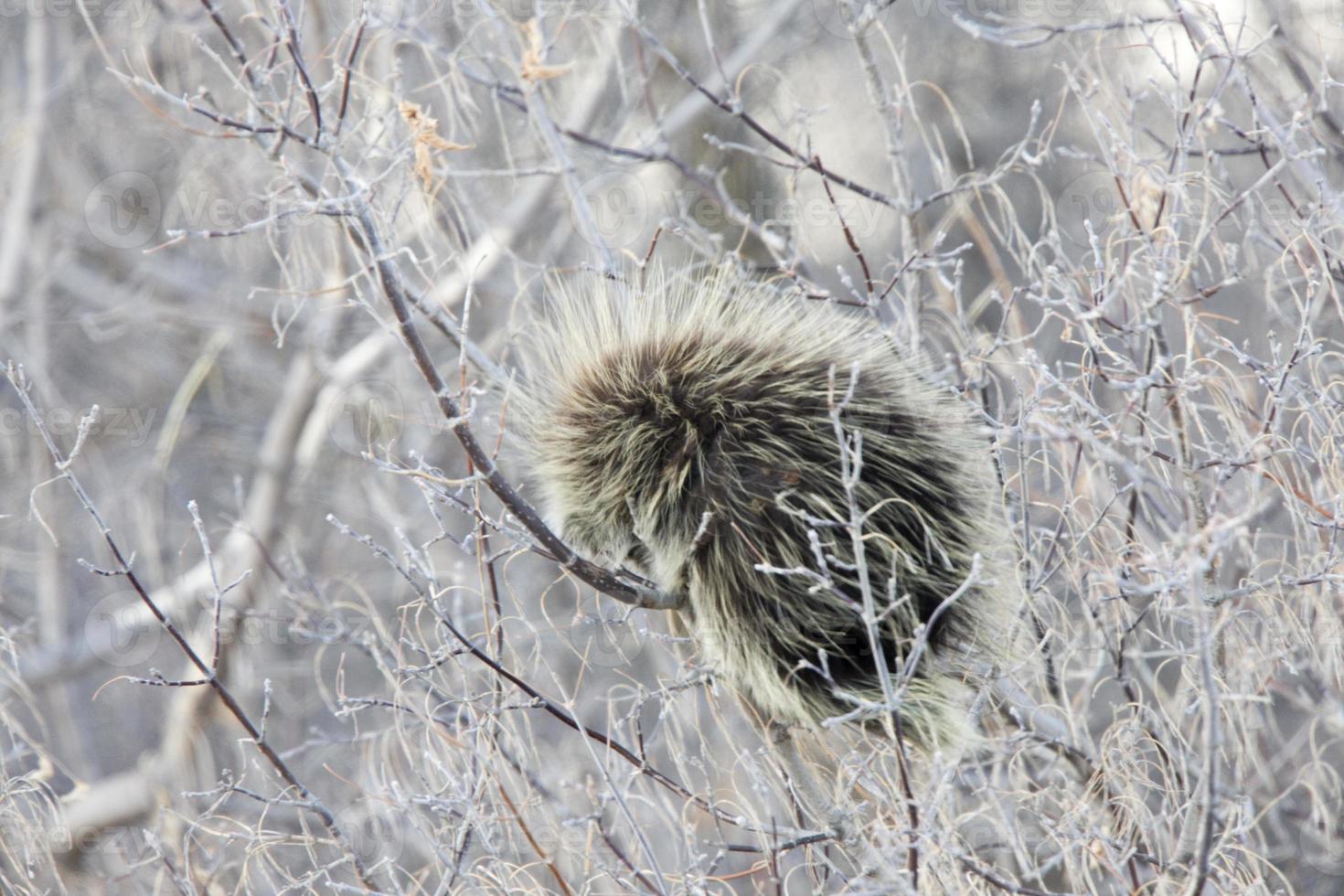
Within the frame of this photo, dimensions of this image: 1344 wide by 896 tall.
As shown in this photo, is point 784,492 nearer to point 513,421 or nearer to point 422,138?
point 513,421

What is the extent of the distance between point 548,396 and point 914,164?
20.0ft

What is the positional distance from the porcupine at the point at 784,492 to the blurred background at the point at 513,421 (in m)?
0.11

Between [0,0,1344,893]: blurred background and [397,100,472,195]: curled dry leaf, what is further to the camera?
[397,100,472,195]: curled dry leaf

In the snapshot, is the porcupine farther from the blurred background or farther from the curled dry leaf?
the curled dry leaf

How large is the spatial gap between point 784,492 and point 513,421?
0.68m

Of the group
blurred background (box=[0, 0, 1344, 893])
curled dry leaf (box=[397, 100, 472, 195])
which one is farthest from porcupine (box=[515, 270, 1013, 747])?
curled dry leaf (box=[397, 100, 472, 195])

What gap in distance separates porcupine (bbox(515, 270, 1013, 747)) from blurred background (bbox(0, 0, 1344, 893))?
114mm

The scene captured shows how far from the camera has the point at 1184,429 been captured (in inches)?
76.7

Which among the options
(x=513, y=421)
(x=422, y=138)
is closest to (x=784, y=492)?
(x=513, y=421)

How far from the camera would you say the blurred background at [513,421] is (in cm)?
191

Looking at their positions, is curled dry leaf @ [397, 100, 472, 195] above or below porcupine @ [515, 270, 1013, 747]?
above

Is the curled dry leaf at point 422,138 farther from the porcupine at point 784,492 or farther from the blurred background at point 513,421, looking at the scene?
the porcupine at point 784,492

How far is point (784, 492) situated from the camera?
194 centimetres

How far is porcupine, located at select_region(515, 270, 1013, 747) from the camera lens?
6.46 ft
